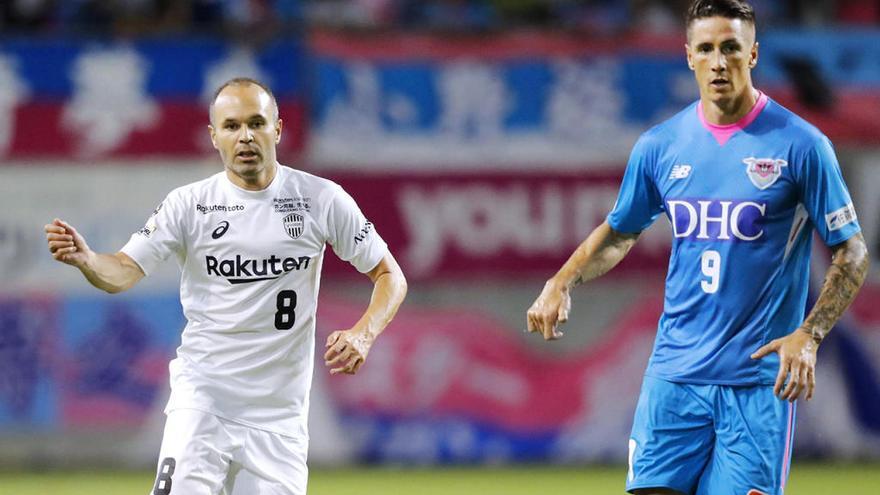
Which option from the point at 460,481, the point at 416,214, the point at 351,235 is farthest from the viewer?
the point at 416,214

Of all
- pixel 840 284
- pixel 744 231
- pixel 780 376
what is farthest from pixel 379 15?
pixel 780 376

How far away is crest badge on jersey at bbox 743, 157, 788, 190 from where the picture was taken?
5625 mm

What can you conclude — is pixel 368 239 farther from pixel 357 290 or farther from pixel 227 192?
pixel 357 290

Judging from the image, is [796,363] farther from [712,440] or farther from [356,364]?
[356,364]

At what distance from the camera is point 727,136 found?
5.79m

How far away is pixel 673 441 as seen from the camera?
5.71m

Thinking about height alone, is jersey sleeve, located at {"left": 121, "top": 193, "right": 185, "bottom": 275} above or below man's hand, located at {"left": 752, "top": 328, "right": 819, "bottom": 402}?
above

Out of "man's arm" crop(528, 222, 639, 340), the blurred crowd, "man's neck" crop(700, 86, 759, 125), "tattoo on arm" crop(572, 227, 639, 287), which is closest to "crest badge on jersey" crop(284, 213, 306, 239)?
"man's arm" crop(528, 222, 639, 340)

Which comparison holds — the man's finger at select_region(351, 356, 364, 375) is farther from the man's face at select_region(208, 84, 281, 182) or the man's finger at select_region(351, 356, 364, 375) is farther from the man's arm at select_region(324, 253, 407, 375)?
the man's face at select_region(208, 84, 281, 182)

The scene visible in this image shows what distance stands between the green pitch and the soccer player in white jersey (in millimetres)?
4984

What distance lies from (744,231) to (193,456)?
95.3 inches

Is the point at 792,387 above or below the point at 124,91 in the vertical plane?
below

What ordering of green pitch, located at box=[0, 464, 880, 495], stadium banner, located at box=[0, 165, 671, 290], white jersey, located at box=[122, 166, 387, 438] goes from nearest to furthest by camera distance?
white jersey, located at box=[122, 166, 387, 438], green pitch, located at box=[0, 464, 880, 495], stadium banner, located at box=[0, 165, 671, 290]

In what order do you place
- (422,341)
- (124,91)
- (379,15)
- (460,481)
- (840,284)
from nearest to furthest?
1. (840,284)
2. (460,481)
3. (124,91)
4. (422,341)
5. (379,15)
